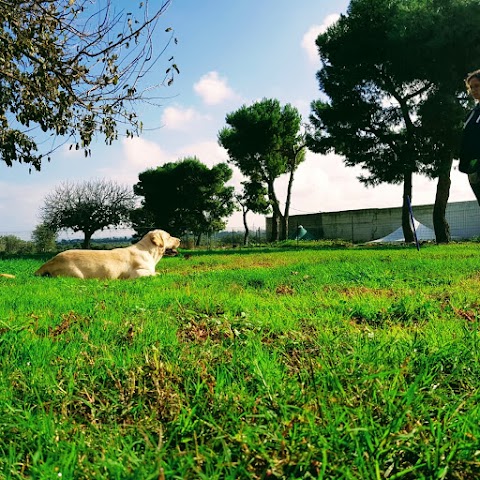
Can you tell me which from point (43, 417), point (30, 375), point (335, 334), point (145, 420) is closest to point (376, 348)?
point (335, 334)

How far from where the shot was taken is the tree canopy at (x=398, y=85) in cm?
1775

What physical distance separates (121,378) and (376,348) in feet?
4.24

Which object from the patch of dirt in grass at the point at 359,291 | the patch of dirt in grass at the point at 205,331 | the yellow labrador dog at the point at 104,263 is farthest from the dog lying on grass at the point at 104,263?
the patch of dirt in grass at the point at 205,331

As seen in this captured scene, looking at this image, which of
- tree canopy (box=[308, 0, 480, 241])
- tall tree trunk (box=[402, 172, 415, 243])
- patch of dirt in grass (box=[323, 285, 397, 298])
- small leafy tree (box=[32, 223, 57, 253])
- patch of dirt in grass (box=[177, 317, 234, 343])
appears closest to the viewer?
patch of dirt in grass (box=[177, 317, 234, 343])

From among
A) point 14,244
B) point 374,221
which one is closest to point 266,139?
point 374,221

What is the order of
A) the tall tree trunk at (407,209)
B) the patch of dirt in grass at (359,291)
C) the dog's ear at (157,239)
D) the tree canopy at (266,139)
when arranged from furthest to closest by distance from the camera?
the tree canopy at (266,139) → the tall tree trunk at (407,209) → the dog's ear at (157,239) → the patch of dirt in grass at (359,291)

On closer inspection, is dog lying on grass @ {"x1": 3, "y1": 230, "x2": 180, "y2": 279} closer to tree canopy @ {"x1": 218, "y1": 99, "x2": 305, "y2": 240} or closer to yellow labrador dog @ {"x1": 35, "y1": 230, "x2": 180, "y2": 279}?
yellow labrador dog @ {"x1": 35, "y1": 230, "x2": 180, "y2": 279}

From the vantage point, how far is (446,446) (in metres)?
1.19

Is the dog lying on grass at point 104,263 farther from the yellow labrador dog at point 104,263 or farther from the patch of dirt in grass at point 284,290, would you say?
the patch of dirt in grass at point 284,290

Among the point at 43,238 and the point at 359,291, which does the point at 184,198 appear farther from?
the point at 359,291

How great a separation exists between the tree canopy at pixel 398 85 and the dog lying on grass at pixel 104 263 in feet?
51.8

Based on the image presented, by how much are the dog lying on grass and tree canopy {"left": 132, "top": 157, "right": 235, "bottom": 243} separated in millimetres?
31569

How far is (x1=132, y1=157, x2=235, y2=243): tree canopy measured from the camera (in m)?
39.3

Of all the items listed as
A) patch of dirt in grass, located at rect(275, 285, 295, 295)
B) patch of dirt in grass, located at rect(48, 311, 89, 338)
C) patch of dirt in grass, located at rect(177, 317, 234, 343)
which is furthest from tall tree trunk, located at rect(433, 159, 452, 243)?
patch of dirt in grass, located at rect(48, 311, 89, 338)
